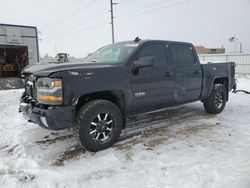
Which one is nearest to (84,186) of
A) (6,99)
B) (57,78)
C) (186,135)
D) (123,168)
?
(123,168)

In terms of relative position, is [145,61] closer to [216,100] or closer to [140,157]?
[140,157]

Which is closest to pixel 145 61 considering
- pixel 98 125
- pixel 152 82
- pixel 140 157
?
pixel 152 82

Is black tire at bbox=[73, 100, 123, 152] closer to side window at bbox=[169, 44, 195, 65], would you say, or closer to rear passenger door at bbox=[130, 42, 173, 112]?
rear passenger door at bbox=[130, 42, 173, 112]

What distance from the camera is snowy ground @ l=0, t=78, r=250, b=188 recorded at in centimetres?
309

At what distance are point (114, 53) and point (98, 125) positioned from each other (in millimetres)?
1661

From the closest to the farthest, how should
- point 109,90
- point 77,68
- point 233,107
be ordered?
point 77,68 → point 109,90 → point 233,107

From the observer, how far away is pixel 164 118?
19.9 feet

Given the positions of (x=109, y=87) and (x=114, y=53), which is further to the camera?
(x=114, y=53)

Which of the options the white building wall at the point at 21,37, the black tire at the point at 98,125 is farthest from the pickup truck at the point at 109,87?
the white building wall at the point at 21,37

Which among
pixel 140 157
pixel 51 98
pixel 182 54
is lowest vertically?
pixel 140 157

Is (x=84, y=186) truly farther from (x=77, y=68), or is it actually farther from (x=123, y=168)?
(x=77, y=68)

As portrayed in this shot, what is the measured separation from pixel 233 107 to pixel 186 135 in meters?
3.30

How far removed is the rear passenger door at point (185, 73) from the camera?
529 centimetres

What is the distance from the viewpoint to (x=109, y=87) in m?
4.04
